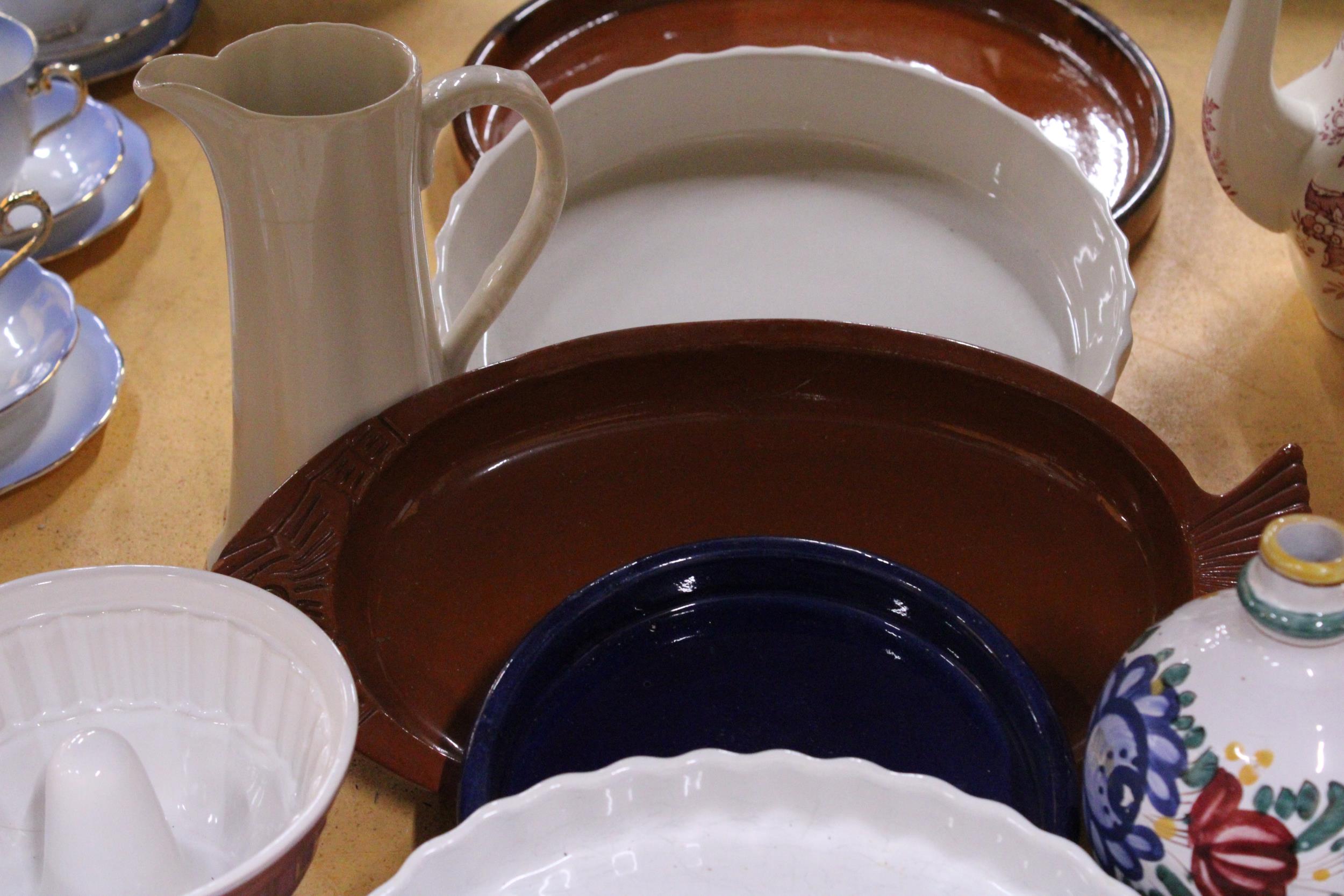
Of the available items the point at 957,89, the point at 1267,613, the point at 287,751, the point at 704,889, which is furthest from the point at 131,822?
the point at 957,89

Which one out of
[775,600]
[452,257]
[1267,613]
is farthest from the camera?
[452,257]

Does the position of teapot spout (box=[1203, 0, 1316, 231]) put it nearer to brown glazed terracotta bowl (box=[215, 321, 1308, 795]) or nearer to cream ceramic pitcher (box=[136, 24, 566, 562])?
brown glazed terracotta bowl (box=[215, 321, 1308, 795])

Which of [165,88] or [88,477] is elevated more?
[165,88]

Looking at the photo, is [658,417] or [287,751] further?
[658,417]

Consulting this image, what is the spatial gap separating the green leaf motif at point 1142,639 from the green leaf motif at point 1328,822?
0.05 metres

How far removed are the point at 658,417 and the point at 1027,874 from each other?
23 centimetres

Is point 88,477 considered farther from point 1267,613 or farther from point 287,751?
point 1267,613

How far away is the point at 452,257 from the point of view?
0.55 meters

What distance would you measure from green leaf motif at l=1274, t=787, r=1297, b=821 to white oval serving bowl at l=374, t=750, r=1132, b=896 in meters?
0.05

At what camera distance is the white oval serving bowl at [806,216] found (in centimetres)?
56

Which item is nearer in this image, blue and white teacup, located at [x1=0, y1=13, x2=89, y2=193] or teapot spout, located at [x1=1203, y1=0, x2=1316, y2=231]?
teapot spout, located at [x1=1203, y1=0, x2=1316, y2=231]

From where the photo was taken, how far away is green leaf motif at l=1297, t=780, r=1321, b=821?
0.27m

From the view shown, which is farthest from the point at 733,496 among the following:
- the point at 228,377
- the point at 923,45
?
the point at 923,45

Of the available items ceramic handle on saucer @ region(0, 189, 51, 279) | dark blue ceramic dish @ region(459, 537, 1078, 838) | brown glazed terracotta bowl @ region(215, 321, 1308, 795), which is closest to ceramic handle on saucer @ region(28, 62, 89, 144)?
ceramic handle on saucer @ region(0, 189, 51, 279)
